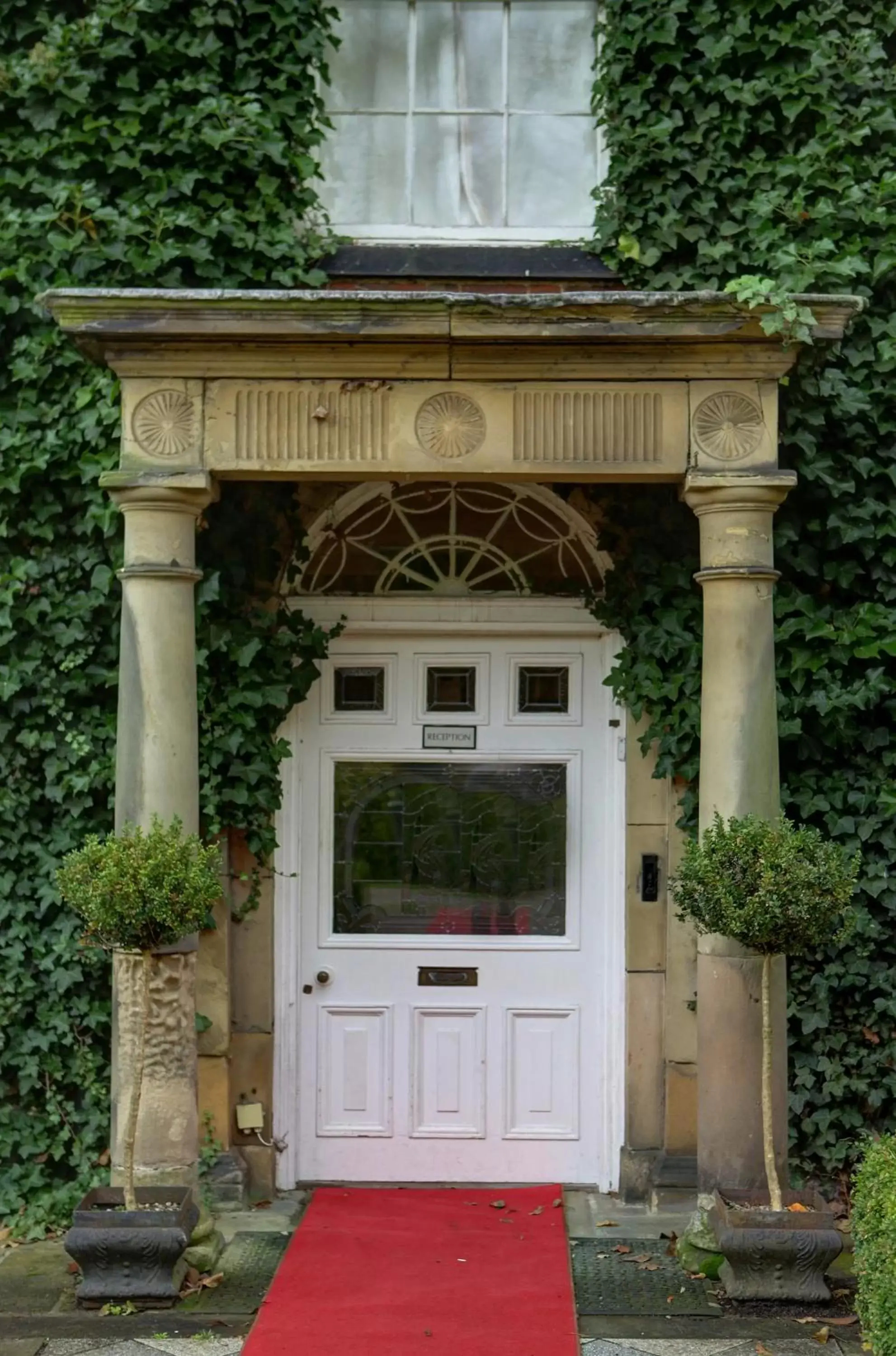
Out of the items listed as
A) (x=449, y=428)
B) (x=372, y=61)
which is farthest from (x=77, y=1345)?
(x=372, y=61)

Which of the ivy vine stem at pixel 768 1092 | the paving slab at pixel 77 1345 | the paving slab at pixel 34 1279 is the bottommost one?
the paving slab at pixel 77 1345

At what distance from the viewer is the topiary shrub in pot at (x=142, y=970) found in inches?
213

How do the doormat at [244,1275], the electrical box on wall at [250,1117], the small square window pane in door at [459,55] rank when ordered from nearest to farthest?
the doormat at [244,1275] < the electrical box on wall at [250,1117] < the small square window pane in door at [459,55]

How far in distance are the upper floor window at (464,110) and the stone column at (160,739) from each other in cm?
226

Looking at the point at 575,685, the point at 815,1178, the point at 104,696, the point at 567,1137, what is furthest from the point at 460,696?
the point at 815,1178

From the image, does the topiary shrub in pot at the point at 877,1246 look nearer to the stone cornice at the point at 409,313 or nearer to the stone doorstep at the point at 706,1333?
the stone doorstep at the point at 706,1333

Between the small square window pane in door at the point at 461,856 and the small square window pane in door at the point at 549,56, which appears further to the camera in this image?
the small square window pane in door at the point at 549,56

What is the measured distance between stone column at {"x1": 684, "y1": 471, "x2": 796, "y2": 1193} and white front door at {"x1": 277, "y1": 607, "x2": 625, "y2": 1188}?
1213mm

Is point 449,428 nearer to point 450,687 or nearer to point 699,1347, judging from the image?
point 450,687

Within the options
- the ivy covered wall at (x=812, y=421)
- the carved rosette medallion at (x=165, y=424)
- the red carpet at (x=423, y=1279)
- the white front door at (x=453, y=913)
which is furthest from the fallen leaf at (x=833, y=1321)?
the carved rosette medallion at (x=165, y=424)

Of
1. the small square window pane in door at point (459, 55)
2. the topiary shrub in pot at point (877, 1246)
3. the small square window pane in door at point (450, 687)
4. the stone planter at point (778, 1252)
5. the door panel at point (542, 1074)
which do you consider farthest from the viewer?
the small square window pane in door at point (459, 55)

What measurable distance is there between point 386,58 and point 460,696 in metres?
3.14

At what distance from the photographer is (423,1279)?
583cm

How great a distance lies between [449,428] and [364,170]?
2.06m
